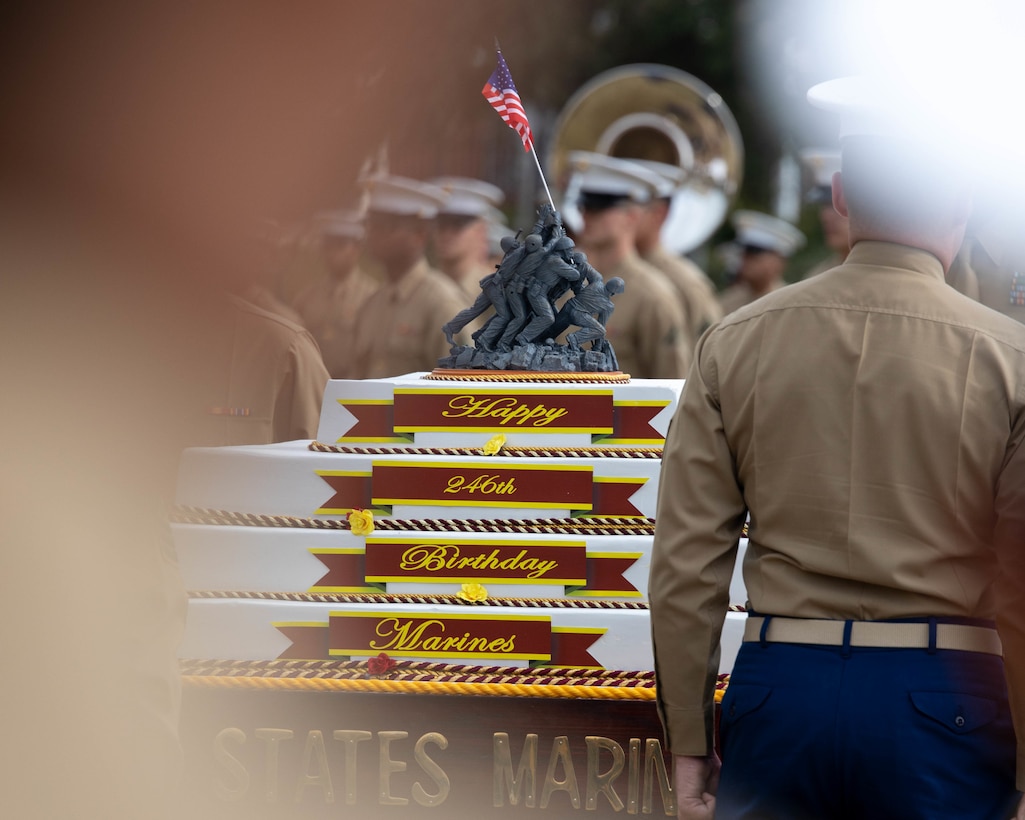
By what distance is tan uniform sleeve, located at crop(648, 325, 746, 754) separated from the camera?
2.12m

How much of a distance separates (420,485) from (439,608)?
0.33 meters

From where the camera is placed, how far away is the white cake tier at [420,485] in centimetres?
328

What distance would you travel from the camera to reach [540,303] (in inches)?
149

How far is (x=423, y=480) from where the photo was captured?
330cm

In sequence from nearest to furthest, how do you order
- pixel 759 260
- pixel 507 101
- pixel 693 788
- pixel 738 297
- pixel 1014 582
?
pixel 1014 582, pixel 693 788, pixel 507 101, pixel 759 260, pixel 738 297

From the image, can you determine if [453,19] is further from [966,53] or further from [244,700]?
[244,700]

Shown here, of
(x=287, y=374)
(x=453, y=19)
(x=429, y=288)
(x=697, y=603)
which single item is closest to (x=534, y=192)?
(x=429, y=288)

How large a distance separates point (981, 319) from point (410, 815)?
195 centimetres

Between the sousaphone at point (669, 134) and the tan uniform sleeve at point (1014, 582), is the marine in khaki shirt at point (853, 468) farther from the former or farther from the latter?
the sousaphone at point (669, 134)

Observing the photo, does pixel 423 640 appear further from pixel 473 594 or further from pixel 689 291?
pixel 689 291

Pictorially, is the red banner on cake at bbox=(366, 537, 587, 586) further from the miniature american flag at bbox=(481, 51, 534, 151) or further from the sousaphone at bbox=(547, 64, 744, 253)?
the sousaphone at bbox=(547, 64, 744, 253)

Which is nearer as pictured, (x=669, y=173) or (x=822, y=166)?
(x=822, y=166)

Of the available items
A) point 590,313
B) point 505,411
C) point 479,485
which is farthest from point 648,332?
point 479,485

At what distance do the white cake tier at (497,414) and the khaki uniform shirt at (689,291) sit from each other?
5.38 m
